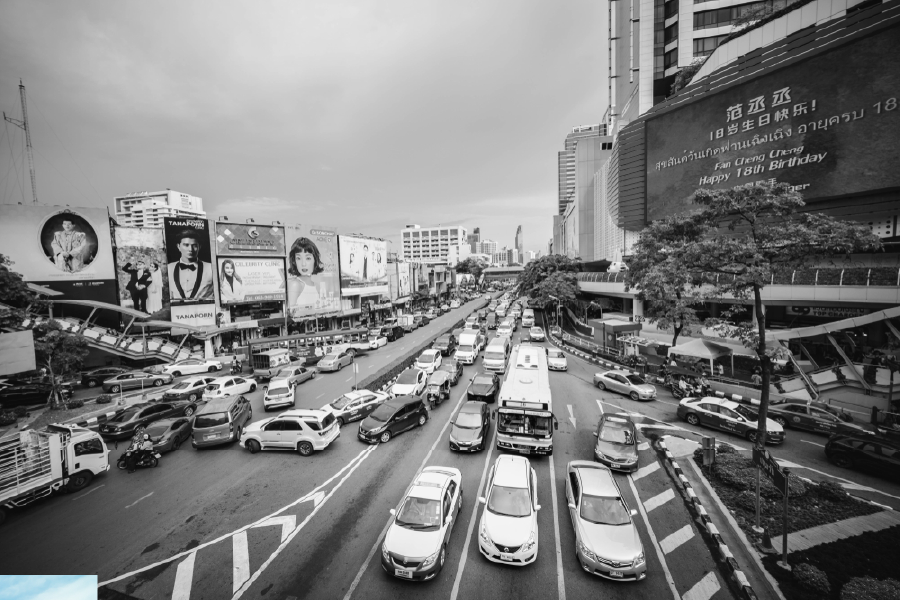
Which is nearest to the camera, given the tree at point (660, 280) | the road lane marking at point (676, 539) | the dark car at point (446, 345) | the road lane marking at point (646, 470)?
the road lane marking at point (676, 539)

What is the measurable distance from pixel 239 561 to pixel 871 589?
13.1 meters

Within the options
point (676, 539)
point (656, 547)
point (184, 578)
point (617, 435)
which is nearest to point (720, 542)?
point (676, 539)

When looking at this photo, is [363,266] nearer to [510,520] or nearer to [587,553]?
[510,520]

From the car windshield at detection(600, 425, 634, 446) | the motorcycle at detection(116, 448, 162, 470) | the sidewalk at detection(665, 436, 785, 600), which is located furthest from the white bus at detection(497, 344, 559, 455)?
the motorcycle at detection(116, 448, 162, 470)

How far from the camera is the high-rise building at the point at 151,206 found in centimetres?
15612

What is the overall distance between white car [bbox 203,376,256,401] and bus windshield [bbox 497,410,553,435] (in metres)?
15.7

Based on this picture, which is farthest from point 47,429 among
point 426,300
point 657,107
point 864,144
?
point 426,300

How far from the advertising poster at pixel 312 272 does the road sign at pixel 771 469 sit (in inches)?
1682

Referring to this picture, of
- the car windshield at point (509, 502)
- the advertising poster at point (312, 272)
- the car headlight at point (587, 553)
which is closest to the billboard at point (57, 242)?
the advertising poster at point (312, 272)

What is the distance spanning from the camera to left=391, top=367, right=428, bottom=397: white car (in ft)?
62.7

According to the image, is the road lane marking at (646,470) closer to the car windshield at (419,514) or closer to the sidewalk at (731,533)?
the sidewalk at (731,533)

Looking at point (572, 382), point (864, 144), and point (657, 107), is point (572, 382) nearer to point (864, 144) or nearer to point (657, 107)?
point (864, 144)

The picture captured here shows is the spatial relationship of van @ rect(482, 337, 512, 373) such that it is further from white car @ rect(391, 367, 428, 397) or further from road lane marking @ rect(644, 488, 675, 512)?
road lane marking @ rect(644, 488, 675, 512)

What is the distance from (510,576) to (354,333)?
36.0 meters
